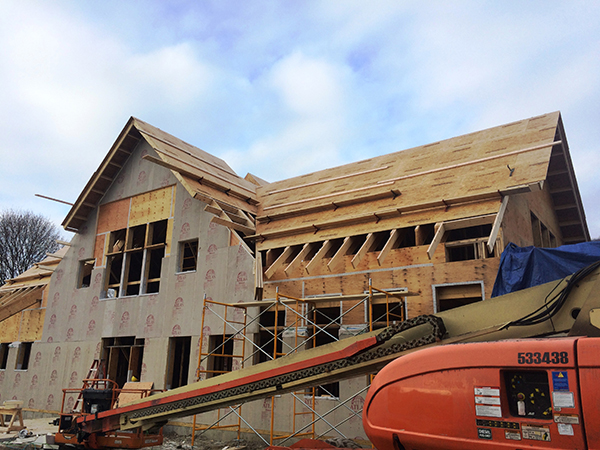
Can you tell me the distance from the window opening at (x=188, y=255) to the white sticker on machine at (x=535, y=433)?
43.0 feet

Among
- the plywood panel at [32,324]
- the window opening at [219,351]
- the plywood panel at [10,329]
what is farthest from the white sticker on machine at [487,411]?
the plywood panel at [10,329]

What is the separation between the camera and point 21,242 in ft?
128

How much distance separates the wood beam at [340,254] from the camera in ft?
37.2

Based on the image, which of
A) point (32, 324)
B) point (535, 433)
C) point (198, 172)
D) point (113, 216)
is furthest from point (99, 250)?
point (535, 433)

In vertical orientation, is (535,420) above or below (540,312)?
below

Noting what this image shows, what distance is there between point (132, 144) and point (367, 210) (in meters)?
10.6

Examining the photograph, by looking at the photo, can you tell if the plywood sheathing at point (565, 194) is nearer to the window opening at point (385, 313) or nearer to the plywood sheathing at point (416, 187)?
the plywood sheathing at point (416, 187)

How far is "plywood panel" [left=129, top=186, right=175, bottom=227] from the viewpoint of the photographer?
16.9m

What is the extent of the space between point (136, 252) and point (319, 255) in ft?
29.6

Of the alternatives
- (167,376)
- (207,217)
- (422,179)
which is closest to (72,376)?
(167,376)

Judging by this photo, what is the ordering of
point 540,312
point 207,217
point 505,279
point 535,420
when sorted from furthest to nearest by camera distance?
point 207,217 < point 505,279 < point 540,312 < point 535,420

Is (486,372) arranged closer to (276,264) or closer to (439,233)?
(439,233)

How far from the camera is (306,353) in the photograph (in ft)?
18.6

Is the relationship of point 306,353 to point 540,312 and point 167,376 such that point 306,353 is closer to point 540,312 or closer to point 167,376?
point 540,312
